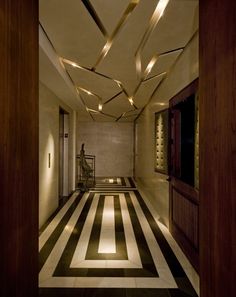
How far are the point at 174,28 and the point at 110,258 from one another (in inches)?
113

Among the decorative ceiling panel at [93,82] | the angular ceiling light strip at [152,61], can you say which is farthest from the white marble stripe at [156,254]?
the decorative ceiling panel at [93,82]

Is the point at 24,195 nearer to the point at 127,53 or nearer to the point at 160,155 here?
the point at 127,53

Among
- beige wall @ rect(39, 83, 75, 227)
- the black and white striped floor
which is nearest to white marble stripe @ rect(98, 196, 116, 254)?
the black and white striped floor

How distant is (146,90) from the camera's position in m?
5.23

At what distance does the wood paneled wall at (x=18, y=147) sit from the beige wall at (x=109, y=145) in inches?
421

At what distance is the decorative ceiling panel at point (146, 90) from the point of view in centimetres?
445

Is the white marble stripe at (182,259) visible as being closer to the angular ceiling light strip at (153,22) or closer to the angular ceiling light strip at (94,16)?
the angular ceiling light strip at (153,22)

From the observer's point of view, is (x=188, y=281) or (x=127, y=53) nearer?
(x=188, y=281)

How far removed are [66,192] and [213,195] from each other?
6311mm

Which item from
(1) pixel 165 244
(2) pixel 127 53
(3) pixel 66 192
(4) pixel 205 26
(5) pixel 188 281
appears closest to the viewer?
(4) pixel 205 26

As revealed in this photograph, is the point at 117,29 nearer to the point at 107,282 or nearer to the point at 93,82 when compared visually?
the point at 93,82

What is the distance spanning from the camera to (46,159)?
185 inches

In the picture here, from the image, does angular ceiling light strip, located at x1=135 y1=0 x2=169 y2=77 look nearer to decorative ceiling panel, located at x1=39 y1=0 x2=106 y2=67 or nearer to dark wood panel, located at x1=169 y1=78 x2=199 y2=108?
decorative ceiling panel, located at x1=39 y1=0 x2=106 y2=67

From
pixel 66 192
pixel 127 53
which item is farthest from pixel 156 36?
pixel 66 192
